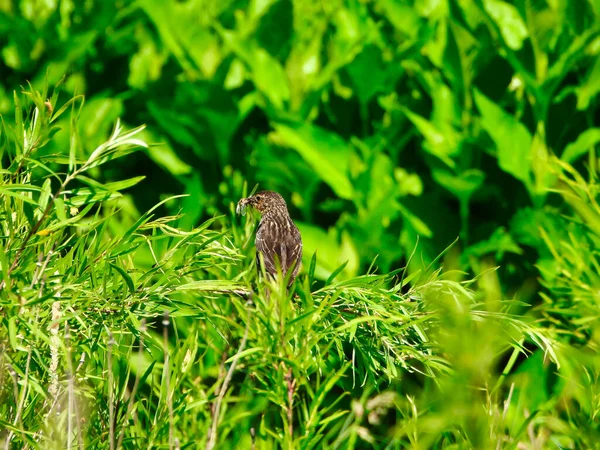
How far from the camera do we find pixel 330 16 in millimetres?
3293

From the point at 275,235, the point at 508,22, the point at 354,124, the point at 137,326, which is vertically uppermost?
the point at 137,326

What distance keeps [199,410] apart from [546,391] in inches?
54.0

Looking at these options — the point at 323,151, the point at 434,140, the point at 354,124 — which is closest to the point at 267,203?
the point at 323,151

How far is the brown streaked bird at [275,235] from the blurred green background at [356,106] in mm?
388

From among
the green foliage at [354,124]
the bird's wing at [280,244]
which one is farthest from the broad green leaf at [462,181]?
the bird's wing at [280,244]

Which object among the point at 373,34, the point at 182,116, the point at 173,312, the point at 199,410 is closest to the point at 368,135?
the point at 373,34

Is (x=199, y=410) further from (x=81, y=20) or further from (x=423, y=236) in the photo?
(x=81, y=20)

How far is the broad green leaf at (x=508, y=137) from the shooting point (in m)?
2.76

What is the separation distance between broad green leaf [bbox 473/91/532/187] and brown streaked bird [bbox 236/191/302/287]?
76 centimetres

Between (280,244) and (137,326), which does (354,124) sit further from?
(137,326)

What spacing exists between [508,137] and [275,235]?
36.3 inches

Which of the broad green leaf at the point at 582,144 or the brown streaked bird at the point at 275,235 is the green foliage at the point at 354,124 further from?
the brown streaked bird at the point at 275,235

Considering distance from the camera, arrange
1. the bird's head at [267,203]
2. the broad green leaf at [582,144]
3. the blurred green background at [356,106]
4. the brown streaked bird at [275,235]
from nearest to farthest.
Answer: the brown streaked bird at [275,235]
the bird's head at [267,203]
the broad green leaf at [582,144]
the blurred green background at [356,106]

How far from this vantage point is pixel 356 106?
3.23 meters
